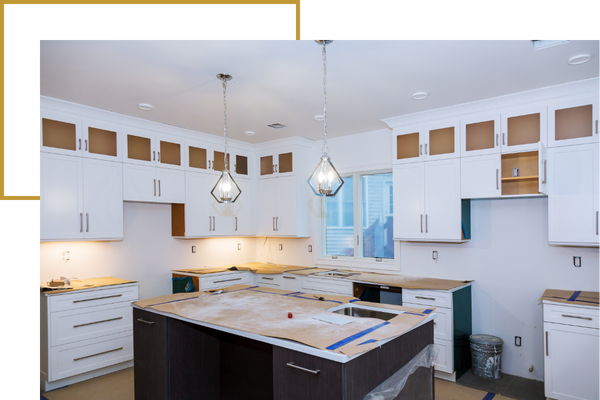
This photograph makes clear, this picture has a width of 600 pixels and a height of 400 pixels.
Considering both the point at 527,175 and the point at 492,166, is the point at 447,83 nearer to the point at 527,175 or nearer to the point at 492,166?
the point at 492,166

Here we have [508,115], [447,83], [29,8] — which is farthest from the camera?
[508,115]

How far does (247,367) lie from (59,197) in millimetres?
2482

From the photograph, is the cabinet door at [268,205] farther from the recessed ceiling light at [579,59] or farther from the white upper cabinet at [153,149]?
the recessed ceiling light at [579,59]

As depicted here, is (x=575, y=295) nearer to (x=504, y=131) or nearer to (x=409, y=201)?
(x=504, y=131)

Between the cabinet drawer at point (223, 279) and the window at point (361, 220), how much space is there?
3.76 feet

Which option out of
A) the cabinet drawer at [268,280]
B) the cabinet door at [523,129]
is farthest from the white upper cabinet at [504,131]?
the cabinet drawer at [268,280]

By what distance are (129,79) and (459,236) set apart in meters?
3.42

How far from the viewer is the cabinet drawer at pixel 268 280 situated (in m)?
5.02

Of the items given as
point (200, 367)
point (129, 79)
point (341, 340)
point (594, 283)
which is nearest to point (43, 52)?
point (129, 79)

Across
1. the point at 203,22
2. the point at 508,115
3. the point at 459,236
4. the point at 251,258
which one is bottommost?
the point at 251,258

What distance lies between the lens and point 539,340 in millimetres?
3713

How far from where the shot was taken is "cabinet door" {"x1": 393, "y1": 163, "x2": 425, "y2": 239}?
4.18m

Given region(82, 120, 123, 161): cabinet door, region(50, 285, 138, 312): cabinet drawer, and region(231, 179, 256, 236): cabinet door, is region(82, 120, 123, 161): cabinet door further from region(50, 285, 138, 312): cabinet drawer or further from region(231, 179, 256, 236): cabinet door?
region(231, 179, 256, 236): cabinet door

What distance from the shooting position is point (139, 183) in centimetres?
437
